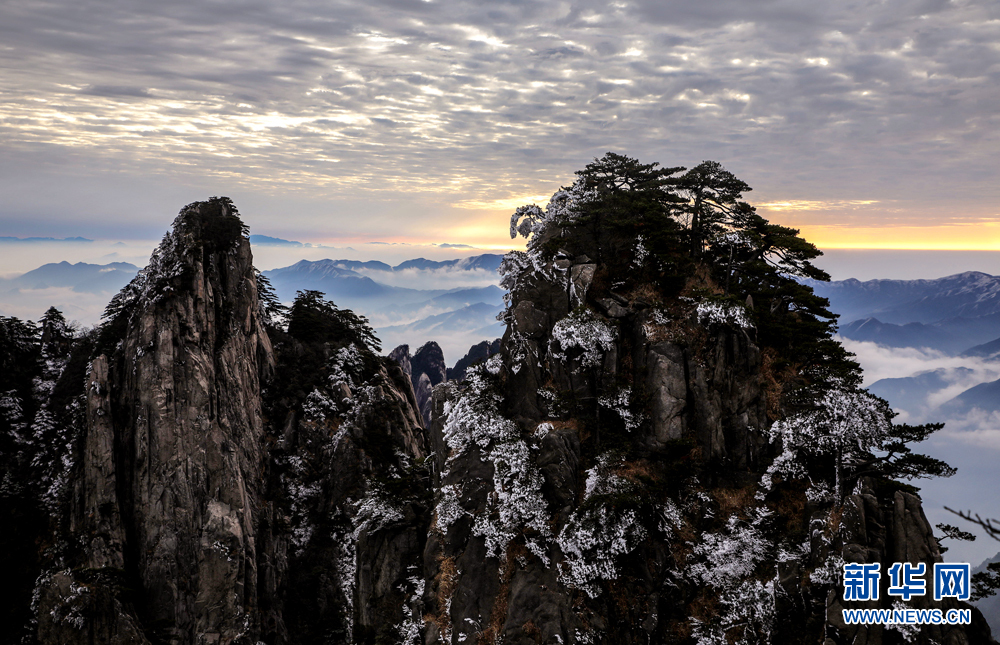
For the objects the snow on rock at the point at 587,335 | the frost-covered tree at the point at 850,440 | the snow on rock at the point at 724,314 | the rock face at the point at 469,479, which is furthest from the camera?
the snow on rock at the point at 587,335

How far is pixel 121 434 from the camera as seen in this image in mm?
46562

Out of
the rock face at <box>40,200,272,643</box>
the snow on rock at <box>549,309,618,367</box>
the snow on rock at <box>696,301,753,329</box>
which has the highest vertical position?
the snow on rock at <box>696,301,753,329</box>

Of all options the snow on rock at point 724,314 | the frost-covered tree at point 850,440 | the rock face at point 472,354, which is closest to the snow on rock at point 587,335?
the snow on rock at point 724,314

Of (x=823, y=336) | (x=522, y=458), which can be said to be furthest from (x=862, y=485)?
(x=522, y=458)

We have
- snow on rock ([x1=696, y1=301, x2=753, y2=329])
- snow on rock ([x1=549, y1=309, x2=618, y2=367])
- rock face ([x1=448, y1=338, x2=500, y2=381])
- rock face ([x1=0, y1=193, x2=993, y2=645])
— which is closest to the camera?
rock face ([x1=0, y1=193, x2=993, y2=645])

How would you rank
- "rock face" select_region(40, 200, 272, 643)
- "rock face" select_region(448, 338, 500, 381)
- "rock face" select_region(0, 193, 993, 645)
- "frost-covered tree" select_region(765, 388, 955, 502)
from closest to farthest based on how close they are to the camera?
"frost-covered tree" select_region(765, 388, 955, 502)
"rock face" select_region(0, 193, 993, 645)
"rock face" select_region(40, 200, 272, 643)
"rock face" select_region(448, 338, 500, 381)

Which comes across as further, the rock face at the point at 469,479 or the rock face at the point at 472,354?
the rock face at the point at 472,354

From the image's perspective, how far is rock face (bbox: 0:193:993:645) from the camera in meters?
24.7

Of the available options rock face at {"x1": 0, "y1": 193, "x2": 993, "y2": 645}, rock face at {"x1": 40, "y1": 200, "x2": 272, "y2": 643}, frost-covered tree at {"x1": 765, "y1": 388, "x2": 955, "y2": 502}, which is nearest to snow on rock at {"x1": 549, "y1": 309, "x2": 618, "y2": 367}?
rock face at {"x1": 0, "y1": 193, "x2": 993, "y2": 645}

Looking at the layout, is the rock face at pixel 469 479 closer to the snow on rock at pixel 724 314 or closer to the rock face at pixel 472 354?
the snow on rock at pixel 724 314

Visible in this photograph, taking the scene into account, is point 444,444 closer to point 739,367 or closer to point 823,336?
point 739,367

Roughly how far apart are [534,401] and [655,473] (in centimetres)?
746

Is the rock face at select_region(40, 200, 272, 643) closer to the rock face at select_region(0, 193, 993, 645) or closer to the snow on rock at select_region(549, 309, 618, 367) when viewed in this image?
the rock face at select_region(0, 193, 993, 645)

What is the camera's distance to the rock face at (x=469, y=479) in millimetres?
24703
